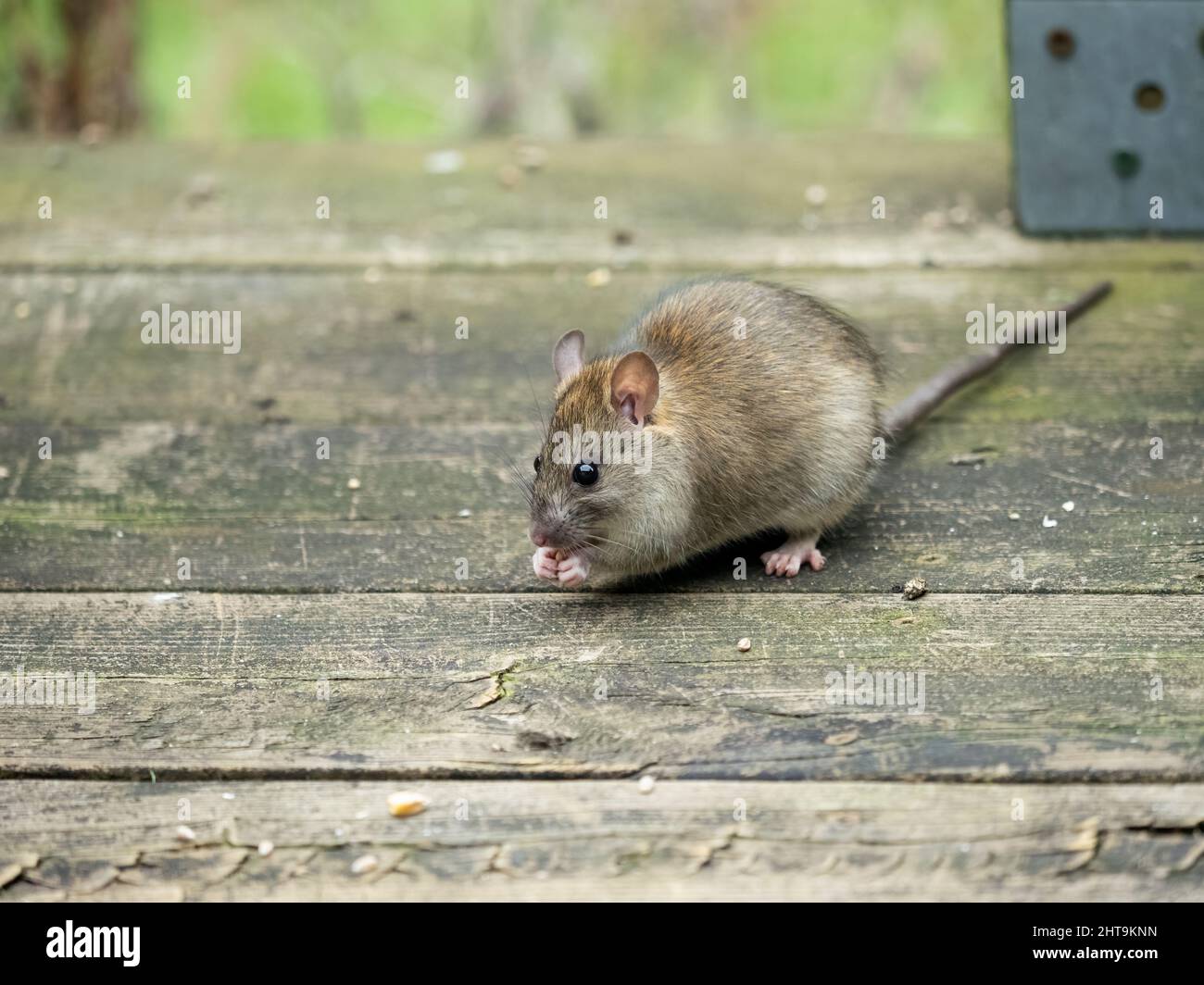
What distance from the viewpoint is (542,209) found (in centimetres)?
550

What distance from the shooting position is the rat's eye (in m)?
3.36

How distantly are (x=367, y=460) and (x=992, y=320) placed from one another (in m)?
2.07

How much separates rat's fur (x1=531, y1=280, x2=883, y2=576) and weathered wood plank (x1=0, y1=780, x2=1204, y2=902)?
867 millimetres

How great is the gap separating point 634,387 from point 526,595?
0.55m

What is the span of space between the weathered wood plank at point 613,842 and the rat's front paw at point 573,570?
74 cm

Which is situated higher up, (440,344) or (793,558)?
(440,344)

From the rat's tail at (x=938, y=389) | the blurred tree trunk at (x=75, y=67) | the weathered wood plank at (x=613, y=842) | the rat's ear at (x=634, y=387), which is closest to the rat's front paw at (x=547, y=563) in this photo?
the rat's ear at (x=634, y=387)

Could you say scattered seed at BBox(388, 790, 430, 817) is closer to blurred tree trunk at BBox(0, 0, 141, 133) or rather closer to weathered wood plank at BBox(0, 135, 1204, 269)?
weathered wood plank at BBox(0, 135, 1204, 269)

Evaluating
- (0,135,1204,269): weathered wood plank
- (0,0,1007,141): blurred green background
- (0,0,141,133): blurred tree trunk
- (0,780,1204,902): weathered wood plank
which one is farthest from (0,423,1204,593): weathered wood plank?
(0,0,1007,141): blurred green background

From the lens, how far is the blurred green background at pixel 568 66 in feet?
30.1

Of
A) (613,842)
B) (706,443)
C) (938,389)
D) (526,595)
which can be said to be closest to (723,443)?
(706,443)

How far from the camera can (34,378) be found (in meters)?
4.37

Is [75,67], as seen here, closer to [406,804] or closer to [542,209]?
[542,209]

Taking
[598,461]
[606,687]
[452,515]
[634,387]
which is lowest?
[606,687]
